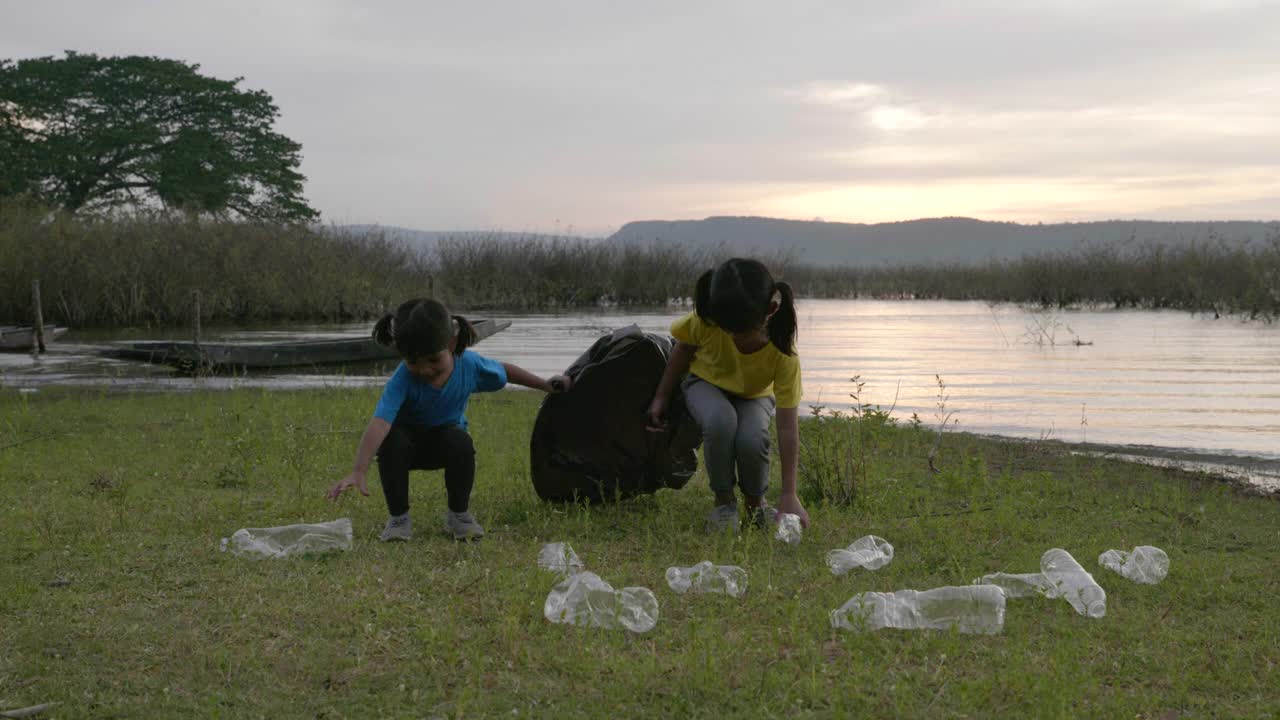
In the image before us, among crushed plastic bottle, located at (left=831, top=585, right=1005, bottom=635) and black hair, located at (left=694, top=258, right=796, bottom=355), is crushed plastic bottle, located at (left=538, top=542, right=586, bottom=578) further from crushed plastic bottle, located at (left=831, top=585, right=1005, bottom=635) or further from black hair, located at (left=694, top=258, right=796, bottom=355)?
black hair, located at (left=694, top=258, right=796, bottom=355)

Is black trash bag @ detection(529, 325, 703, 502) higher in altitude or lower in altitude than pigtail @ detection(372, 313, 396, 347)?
lower

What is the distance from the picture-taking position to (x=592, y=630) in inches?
152

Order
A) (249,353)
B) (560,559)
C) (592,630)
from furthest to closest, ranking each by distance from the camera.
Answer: (249,353)
(560,559)
(592,630)

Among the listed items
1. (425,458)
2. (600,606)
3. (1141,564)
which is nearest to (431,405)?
(425,458)

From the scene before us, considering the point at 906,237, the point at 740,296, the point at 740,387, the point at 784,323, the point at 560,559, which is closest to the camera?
the point at 560,559

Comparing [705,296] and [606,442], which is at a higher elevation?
[705,296]

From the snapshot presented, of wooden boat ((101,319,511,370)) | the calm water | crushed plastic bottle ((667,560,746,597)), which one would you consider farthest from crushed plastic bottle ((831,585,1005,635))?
wooden boat ((101,319,511,370))

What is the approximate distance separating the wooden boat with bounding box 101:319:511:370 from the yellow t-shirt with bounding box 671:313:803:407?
32.2 feet

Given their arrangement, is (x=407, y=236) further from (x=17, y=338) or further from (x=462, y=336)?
(x=462, y=336)

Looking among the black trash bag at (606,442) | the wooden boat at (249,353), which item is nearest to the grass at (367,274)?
the wooden boat at (249,353)

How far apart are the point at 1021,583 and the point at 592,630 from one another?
72.0 inches

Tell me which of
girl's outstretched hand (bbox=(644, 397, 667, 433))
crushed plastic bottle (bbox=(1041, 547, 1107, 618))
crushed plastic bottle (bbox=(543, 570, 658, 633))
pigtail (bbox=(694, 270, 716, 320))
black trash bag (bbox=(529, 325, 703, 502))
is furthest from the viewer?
black trash bag (bbox=(529, 325, 703, 502))

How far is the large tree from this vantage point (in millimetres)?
39562

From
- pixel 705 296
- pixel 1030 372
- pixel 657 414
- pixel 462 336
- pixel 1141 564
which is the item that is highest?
pixel 705 296
